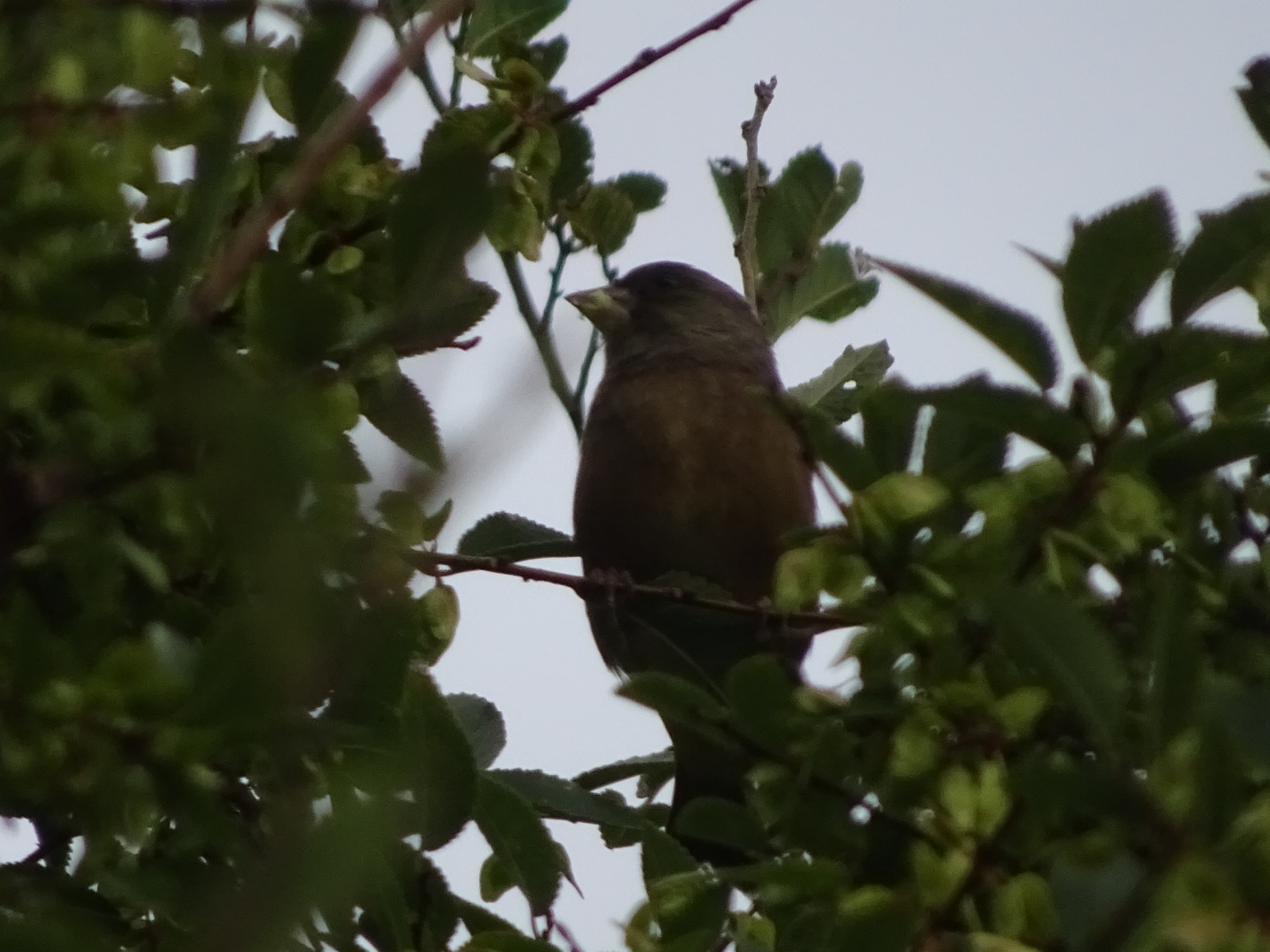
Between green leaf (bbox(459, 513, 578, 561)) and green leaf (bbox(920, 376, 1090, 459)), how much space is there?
1362 mm

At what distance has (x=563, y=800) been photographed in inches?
91.9

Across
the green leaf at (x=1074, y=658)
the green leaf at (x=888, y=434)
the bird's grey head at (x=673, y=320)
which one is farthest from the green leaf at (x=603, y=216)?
the bird's grey head at (x=673, y=320)

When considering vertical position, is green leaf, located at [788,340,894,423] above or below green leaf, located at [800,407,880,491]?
above

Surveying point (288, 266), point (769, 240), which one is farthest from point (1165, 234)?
point (769, 240)

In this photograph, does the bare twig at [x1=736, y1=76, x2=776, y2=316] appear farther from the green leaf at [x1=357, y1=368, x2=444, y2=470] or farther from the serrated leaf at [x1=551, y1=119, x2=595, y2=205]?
the green leaf at [x1=357, y1=368, x2=444, y2=470]

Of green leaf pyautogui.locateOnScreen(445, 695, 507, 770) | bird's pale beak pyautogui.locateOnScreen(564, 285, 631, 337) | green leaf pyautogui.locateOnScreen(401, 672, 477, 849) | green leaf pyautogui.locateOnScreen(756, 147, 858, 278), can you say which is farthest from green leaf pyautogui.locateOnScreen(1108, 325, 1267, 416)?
bird's pale beak pyautogui.locateOnScreen(564, 285, 631, 337)

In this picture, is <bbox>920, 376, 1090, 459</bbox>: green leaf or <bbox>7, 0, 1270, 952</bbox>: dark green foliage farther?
<bbox>920, 376, 1090, 459</bbox>: green leaf

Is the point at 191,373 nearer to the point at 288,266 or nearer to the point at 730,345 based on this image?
the point at 288,266

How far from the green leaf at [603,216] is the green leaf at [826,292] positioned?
91 cm

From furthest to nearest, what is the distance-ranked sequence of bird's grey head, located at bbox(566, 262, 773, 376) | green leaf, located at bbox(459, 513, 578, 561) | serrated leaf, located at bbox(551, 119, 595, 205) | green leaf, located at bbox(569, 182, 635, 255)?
bird's grey head, located at bbox(566, 262, 773, 376), green leaf, located at bbox(459, 513, 578, 561), green leaf, located at bbox(569, 182, 635, 255), serrated leaf, located at bbox(551, 119, 595, 205)

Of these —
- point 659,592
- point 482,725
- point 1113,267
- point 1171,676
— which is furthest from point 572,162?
point 1171,676

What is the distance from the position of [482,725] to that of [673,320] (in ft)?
9.10

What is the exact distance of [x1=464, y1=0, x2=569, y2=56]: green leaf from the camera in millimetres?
2129

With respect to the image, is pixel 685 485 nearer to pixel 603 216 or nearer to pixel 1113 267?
pixel 603 216
